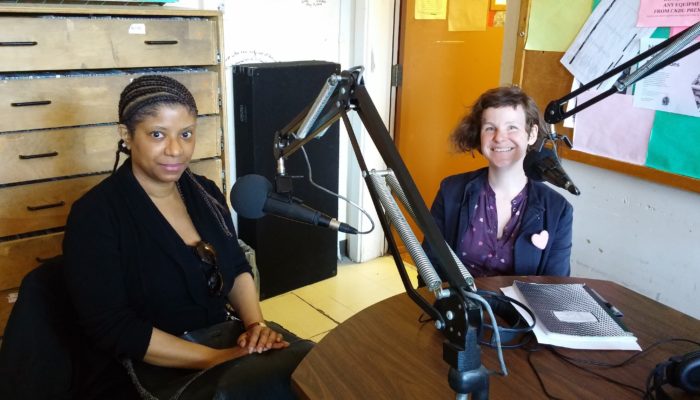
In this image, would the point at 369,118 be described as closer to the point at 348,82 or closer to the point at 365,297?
the point at 348,82

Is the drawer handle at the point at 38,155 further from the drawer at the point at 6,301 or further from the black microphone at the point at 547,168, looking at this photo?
the black microphone at the point at 547,168

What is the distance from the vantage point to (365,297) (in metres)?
3.07

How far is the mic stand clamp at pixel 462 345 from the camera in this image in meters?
0.67

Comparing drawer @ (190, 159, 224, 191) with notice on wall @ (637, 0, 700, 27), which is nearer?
notice on wall @ (637, 0, 700, 27)

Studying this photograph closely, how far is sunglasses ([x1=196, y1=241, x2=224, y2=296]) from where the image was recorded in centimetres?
154

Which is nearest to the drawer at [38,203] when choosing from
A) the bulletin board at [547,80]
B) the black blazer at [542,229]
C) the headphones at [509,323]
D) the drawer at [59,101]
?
the drawer at [59,101]

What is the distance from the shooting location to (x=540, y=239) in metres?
1.70

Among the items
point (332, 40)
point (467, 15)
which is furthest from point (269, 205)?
point (467, 15)

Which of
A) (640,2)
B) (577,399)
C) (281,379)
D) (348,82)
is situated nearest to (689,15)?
(640,2)

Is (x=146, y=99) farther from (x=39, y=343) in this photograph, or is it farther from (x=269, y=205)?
(x=269, y=205)

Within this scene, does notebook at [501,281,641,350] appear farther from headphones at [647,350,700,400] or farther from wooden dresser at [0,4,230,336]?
wooden dresser at [0,4,230,336]

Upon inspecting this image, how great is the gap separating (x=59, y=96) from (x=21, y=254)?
589 millimetres

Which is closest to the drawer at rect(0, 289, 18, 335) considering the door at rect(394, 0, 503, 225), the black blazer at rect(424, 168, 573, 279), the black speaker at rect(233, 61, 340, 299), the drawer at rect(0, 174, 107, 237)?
the drawer at rect(0, 174, 107, 237)

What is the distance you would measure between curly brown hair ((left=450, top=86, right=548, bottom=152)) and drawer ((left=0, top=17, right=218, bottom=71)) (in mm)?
1077
